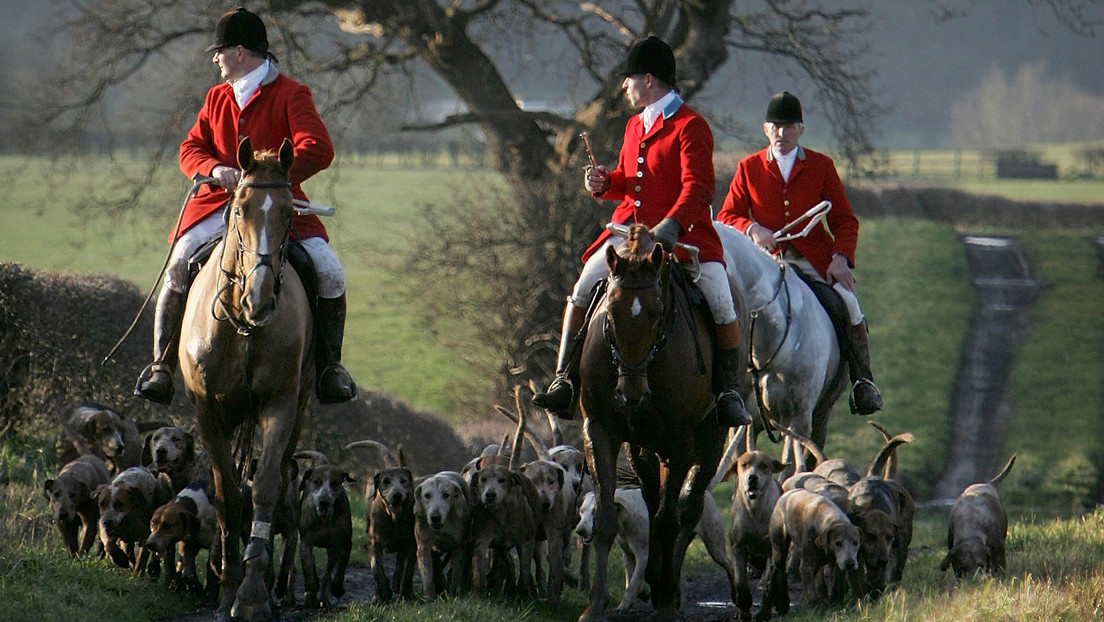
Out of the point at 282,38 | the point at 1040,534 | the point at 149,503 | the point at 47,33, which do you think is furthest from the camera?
the point at 47,33

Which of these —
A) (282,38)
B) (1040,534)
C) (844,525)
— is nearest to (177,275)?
(844,525)

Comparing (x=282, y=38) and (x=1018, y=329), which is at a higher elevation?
(x=282, y=38)

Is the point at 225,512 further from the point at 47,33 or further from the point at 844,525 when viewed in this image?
the point at 47,33

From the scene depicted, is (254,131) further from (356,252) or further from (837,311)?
(356,252)

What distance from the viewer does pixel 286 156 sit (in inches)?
252

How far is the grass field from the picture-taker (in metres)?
6.93

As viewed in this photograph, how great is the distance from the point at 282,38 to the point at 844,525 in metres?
10.8

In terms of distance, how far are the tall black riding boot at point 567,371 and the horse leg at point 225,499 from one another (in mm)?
1554

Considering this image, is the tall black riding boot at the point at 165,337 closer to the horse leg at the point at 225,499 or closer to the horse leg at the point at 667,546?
the horse leg at the point at 225,499

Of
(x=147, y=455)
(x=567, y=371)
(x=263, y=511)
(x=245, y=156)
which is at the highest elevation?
(x=245, y=156)

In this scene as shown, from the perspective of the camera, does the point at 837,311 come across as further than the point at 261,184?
Yes

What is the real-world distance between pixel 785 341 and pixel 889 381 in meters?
16.0

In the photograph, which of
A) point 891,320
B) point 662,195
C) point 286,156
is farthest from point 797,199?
point 891,320

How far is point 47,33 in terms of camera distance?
17047mm
